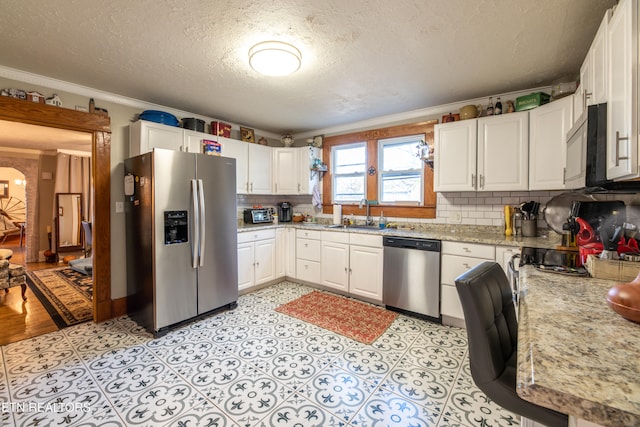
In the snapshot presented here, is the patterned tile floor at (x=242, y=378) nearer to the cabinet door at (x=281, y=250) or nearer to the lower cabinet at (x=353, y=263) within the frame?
the lower cabinet at (x=353, y=263)

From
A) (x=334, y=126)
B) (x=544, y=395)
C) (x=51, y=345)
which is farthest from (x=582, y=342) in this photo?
(x=334, y=126)

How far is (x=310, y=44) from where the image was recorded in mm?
2094

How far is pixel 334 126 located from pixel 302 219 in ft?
5.25

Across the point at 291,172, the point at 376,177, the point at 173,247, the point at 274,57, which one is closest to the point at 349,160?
the point at 376,177

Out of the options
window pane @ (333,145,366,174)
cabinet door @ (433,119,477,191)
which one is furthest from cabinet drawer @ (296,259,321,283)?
cabinet door @ (433,119,477,191)

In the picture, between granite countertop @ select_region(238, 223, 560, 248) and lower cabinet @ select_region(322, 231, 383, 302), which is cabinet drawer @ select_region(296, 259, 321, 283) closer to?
lower cabinet @ select_region(322, 231, 383, 302)

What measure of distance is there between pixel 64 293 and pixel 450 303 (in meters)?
5.02

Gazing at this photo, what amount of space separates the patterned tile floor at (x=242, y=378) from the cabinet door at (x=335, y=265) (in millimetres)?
953

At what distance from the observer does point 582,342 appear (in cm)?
83

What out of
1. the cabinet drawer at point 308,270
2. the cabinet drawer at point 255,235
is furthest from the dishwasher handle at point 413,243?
the cabinet drawer at point 255,235

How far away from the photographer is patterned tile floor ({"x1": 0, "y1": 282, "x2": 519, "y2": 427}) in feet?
5.57

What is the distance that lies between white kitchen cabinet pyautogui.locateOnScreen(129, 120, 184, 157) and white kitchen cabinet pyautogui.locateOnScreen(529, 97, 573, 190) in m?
3.78

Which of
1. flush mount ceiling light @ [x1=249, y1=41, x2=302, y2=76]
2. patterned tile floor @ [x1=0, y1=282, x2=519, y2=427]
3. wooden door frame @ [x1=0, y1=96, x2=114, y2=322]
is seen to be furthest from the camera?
wooden door frame @ [x1=0, y1=96, x2=114, y2=322]

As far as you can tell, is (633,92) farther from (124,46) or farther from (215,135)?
(215,135)
